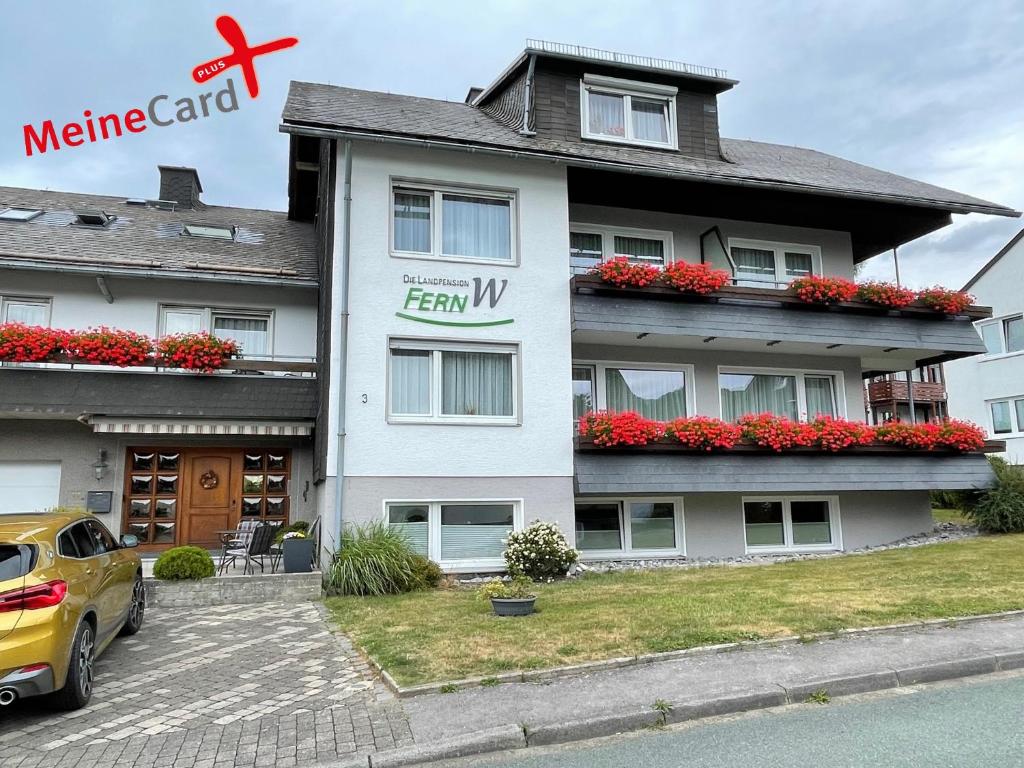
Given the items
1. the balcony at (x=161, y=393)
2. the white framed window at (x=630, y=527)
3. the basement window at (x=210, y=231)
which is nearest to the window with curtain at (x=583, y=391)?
the white framed window at (x=630, y=527)

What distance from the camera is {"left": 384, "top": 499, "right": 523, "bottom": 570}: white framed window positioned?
13.3m

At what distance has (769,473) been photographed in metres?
15.0

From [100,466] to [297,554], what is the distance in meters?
5.86

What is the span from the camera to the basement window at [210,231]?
59.6ft

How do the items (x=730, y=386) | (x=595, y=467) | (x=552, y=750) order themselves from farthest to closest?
(x=730, y=386)
(x=595, y=467)
(x=552, y=750)

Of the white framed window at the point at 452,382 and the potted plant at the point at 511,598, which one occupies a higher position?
the white framed window at the point at 452,382

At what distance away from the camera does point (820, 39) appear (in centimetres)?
1563

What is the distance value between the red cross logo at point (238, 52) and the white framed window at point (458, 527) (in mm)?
8764

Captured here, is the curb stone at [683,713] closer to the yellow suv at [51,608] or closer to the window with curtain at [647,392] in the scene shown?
the yellow suv at [51,608]

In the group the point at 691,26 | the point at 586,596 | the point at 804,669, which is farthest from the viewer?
the point at 691,26

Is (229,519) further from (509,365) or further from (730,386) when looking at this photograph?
(730,386)

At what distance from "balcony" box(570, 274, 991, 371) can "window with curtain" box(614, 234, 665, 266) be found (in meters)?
2.06

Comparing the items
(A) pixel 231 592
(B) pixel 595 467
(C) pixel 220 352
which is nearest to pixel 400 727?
(A) pixel 231 592

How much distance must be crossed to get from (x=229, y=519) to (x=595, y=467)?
26.6ft
